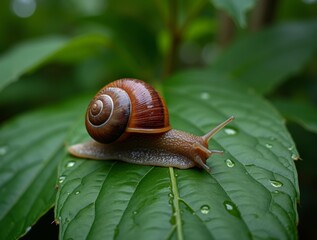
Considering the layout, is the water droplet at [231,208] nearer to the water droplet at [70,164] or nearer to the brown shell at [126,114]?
the brown shell at [126,114]

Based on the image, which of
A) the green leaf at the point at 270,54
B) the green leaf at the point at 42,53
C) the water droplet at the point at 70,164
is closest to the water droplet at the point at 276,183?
the water droplet at the point at 70,164

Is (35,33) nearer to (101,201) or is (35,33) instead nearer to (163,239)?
(101,201)

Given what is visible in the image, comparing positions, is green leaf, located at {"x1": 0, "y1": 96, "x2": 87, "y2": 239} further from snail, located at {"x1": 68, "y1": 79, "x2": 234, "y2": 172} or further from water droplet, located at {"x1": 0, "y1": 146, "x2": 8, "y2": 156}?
snail, located at {"x1": 68, "y1": 79, "x2": 234, "y2": 172}

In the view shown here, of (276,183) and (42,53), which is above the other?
(42,53)

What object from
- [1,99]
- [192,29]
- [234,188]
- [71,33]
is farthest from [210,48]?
[234,188]

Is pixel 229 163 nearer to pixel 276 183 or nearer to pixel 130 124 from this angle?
pixel 276 183

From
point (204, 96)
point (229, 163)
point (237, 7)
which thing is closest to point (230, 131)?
point (229, 163)
